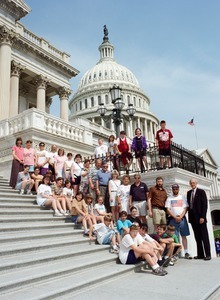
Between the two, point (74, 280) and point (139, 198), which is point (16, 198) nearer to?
point (139, 198)

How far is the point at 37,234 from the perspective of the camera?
21.3 ft

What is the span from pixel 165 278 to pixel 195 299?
4.39 ft

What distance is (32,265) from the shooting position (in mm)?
5168

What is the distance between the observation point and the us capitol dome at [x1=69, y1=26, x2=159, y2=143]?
285ft

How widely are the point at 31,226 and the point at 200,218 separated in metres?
4.18

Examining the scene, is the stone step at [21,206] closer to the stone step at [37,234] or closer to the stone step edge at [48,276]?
the stone step at [37,234]

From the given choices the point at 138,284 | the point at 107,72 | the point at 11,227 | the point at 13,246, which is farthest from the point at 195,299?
the point at 107,72

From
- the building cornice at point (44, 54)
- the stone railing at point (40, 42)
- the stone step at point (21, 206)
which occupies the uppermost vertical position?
the stone railing at point (40, 42)

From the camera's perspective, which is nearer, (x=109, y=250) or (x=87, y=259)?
(x=87, y=259)

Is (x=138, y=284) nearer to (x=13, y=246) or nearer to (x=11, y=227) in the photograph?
(x=13, y=246)

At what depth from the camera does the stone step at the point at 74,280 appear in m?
4.08

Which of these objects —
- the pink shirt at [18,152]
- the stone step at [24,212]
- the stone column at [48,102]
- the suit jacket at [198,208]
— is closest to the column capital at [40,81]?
the stone column at [48,102]

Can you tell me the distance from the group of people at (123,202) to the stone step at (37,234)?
1.50 feet

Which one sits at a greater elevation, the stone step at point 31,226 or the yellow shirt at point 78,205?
the yellow shirt at point 78,205
